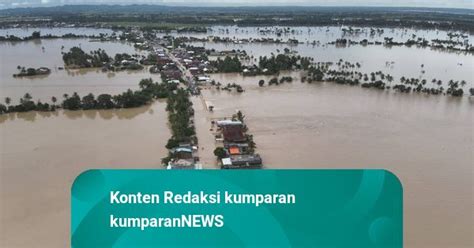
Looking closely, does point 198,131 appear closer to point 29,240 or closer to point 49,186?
point 49,186

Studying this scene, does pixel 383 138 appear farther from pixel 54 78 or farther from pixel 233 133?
pixel 54 78

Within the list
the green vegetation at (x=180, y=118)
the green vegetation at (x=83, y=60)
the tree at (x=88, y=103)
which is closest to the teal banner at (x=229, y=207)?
the green vegetation at (x=180, y=118)

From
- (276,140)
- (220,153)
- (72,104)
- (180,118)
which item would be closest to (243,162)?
(220,153)

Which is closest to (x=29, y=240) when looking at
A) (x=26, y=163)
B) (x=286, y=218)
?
(x=26, y=163)

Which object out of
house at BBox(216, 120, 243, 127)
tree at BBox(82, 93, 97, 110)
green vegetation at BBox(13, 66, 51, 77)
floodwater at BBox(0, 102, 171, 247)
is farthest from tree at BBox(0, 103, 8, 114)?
house at BBox(216, 120, 243, 127)

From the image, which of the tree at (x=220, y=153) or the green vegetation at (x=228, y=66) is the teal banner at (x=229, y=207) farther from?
the green vegetation at (x=228, y=66)

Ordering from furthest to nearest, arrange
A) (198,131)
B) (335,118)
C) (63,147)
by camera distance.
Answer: (335,118) → (198,131) → (63,147)
